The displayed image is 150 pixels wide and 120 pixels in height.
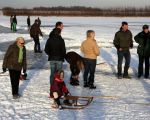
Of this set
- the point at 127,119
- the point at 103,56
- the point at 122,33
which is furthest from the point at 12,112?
the point at 103,56

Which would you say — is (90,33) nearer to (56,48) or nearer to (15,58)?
(56,48)

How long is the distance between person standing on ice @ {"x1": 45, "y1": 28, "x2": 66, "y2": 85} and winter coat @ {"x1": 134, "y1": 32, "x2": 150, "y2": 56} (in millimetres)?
3341

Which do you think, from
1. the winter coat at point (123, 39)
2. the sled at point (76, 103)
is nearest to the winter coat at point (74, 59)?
the winter coat at point (123, 39)

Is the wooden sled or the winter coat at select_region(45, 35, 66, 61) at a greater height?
the winter coat at select_region(45, 35, 66, 61)

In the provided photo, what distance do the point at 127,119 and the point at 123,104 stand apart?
1.18m

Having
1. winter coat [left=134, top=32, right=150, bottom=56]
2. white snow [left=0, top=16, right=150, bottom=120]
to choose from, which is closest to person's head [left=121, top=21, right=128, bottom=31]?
winter coat [left=134, top=32, right=150, bottom=56]

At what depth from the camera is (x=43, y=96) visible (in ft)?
29.8

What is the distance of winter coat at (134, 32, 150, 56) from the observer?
1153 cm

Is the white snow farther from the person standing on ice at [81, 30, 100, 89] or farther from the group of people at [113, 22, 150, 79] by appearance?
the person standing on ice at [81, 30, 100, 89]

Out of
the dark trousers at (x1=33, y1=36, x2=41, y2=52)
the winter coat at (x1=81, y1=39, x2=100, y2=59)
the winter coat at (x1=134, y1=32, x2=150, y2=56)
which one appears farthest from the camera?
the dark trousers at (x1=33, y1=36, x2=41, y2=52)

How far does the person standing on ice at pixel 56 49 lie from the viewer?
28.9 ft

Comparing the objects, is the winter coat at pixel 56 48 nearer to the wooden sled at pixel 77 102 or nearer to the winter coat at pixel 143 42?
the wooden sled at pixel 77 102

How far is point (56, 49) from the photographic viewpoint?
885 cm

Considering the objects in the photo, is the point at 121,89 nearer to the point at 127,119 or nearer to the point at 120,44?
the point at 120,44
